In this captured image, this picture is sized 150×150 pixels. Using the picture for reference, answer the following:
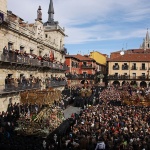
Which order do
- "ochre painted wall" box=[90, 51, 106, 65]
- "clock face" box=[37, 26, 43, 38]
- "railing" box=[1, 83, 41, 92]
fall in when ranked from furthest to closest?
"ochre painted wall" box=[90, 51, 106, 65] → "clock face" box=[37, 26, 43, 38] → "railing" box=[1, 83, 41, 92]

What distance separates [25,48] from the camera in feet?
98.6

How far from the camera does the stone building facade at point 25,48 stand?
24.3m

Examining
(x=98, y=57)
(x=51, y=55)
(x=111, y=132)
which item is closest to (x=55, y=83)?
(x=51, y=55)

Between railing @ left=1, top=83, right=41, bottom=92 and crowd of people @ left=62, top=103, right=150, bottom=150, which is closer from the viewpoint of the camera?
crowd of people @ left=62, top=103, right=150, bottom=150

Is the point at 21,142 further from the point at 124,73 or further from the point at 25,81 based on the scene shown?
the point at 124,73

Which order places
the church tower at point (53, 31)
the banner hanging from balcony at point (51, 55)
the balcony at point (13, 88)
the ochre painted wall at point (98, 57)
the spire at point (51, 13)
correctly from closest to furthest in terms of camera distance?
the balcony at point (13, 88) → the banner hanging from balcony at point (51, 55) → the church tower at point (53, 31) → the spire at point (51, 13) → the ochre painted wall at point (98, 57)

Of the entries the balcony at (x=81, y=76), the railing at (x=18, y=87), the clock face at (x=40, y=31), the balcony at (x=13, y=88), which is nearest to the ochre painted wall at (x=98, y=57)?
the balcony at (x=81, y=76)

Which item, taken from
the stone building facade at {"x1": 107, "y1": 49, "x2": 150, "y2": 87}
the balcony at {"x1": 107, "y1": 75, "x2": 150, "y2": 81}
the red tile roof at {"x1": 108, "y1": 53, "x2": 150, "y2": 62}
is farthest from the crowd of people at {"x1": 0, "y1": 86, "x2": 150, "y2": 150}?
the red tile roof at {"x1": 108, "y1": 53, "x2": 150, "y2": 62}

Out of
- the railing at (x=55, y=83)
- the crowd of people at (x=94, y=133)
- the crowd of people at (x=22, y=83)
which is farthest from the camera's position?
the railing at (x=55, y=83)

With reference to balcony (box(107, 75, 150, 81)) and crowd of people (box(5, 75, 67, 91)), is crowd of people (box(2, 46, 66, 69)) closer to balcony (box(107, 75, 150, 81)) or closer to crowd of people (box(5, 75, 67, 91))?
crowd of people (box(5, 75, 67, 91))

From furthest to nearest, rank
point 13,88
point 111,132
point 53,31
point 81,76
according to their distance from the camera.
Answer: point 81,76, point 53,31, point 13,88, point 111,132

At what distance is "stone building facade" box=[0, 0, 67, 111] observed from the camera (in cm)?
2427

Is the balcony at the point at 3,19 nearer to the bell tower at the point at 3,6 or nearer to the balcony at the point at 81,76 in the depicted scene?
the bell tower at the point at 3,6

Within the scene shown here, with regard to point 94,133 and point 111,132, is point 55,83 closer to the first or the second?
point 111,132
